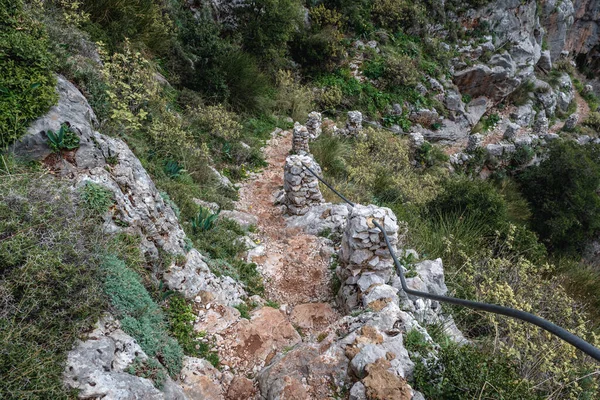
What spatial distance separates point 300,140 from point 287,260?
15.3 feet

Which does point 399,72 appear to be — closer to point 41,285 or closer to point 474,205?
point 474,205

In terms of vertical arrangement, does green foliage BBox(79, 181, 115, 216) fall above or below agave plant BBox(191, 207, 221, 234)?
above

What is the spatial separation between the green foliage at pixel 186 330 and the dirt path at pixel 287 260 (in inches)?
51.9

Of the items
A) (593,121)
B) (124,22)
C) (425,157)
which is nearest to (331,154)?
(425,157)

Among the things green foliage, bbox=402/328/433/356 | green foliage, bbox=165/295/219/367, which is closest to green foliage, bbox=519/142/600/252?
green foliage, bbox=402/328/433/356

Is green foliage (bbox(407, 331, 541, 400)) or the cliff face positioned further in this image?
the cliff face

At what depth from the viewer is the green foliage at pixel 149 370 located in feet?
6.83

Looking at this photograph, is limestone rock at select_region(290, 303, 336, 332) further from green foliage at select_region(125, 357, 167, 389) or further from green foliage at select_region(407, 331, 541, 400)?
green foliage at select_region(125, 357, 167, 389)

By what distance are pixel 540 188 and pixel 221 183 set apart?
36.4 feet

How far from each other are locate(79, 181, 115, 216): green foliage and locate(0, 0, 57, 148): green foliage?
890 millimetres

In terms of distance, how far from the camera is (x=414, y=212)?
279 inches

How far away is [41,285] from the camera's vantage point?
1891mm

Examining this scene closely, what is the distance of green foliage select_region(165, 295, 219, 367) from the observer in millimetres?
2967

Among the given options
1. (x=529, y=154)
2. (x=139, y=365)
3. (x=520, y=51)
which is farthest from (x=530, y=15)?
(x=139, y=365)
